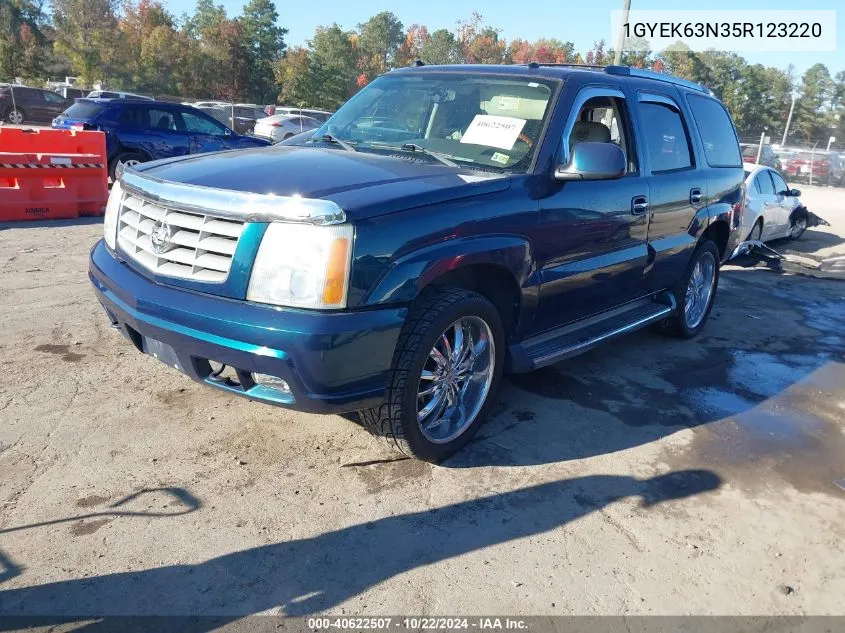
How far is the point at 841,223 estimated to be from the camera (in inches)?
632

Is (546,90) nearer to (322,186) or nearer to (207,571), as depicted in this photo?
(322,186)

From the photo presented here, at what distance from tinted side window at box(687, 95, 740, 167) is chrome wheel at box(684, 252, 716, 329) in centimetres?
85

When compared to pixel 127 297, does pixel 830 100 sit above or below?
above

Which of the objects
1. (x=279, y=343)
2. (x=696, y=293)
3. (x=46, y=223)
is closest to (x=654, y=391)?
(x=696, y=293)

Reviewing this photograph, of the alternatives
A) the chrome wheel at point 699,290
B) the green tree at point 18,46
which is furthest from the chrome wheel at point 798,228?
the green tree at point 18,46

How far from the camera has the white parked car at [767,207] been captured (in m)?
10.8

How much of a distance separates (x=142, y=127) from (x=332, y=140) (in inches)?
370

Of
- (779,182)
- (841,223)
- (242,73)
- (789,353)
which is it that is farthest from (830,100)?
(789,353)

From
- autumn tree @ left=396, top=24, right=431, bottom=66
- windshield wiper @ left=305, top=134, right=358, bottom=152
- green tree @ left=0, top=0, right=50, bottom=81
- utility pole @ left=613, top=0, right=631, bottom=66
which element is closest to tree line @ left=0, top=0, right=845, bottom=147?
green tree @ left=0, top=0, right=50, bottom=81

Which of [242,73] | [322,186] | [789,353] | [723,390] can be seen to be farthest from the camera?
[242,73]

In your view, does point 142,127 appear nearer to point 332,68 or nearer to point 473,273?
point 473,273

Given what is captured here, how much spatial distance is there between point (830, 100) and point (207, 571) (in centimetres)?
7830

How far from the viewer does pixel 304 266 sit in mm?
2814

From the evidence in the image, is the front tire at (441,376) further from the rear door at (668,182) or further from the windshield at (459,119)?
the rear door at (668,182)
